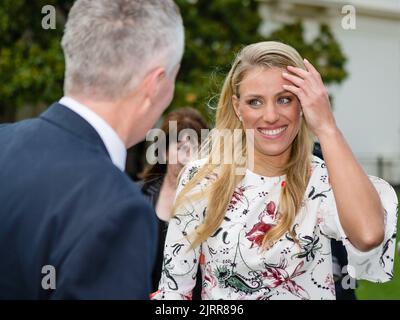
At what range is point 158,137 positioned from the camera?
394 centimetres

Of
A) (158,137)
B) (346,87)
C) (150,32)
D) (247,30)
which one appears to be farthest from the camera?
(346,87)

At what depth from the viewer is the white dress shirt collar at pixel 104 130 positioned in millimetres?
1336

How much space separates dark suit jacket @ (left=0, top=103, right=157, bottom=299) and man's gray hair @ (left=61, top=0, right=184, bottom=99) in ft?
0.48

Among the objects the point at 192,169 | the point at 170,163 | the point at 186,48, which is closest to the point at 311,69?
the point at 192,169

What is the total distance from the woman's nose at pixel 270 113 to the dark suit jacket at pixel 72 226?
0.93 meters

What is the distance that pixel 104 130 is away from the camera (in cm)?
134

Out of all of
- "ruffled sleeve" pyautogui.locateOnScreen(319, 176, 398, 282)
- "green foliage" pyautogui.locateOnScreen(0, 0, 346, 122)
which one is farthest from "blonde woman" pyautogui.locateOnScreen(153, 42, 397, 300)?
"green foliage" pyautogui.locateOnScreen(0, 0, 346, 122)

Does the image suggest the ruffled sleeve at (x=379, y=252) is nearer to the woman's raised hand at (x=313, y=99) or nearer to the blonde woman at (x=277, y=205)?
the blonde woman at (x=277, y=205)

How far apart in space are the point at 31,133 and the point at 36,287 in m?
0.34

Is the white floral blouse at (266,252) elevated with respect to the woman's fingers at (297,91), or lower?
lower

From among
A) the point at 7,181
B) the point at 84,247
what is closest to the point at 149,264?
the point at 84,247

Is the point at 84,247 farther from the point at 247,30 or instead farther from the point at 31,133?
the point at 247,30

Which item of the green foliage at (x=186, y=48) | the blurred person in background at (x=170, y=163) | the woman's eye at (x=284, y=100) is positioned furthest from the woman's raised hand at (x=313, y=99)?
the green foliage at (x=186, y=48)

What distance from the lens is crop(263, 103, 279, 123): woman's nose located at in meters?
2.11
